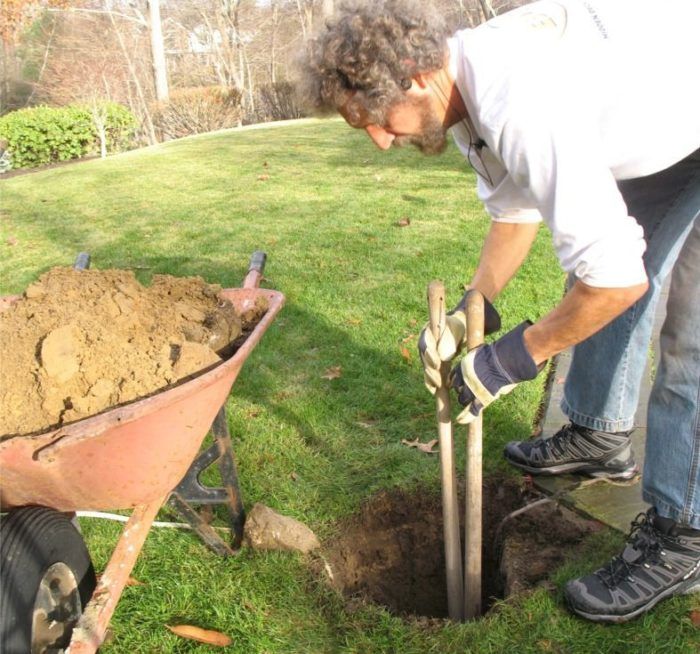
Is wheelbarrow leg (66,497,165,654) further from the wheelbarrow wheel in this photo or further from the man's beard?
the man's beard

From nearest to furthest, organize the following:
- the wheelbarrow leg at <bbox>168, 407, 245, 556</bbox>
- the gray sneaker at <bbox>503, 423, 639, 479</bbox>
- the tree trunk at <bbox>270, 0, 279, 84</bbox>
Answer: the wheelbarrow leg at <bbox>168, 407, 245, 556</bbox> < the gray sneaker at <bbox>503, 423, 639, 479</bbox> < the tree trunk at <bbox>270, 0, 279, 84</bbox>

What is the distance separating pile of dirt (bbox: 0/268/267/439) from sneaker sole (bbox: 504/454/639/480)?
54.0 inches

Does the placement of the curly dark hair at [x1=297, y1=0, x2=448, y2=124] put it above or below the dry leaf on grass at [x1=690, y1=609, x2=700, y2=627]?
above

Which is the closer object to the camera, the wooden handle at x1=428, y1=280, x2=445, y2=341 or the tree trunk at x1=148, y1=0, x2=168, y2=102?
the wooden handle at x1=428, y1=280, x2=445, y2=341

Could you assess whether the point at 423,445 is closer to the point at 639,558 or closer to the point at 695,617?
the point at 639,558

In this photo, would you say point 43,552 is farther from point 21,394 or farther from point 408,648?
point 408,648

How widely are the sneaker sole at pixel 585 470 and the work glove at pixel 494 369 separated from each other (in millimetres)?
1044

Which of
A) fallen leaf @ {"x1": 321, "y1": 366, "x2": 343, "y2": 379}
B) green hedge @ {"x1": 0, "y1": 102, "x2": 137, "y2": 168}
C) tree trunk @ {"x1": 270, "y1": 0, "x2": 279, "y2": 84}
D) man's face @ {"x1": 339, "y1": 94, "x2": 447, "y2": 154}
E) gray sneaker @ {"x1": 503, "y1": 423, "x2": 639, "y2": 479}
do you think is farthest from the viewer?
tree trunk @ {"x1": 270, "y1": 0, "x2": 279, "y2": 84}

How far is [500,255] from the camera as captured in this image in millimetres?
2367

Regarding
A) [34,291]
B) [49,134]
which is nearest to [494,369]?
[34,291]

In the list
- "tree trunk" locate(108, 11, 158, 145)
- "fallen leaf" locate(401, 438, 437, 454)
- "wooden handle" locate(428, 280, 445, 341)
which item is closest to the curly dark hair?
"wooden handle" locate(428, 280, 445, 341)

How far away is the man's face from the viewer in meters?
1.76

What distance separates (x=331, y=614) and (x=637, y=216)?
5.49 feet

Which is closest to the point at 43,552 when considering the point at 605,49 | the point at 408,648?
the point at 408,648
